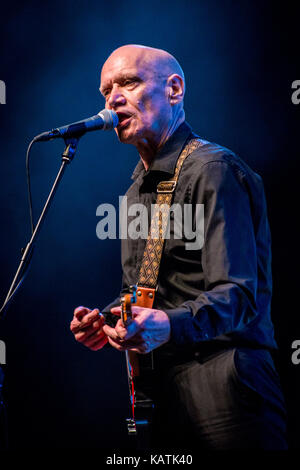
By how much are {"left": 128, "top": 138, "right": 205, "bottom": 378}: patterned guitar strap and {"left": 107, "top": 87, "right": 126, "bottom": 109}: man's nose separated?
368 mm

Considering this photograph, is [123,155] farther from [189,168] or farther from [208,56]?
[189,168]

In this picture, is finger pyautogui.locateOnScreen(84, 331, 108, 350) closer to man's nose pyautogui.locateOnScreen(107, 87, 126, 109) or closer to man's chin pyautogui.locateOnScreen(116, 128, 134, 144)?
man's chin pyautogui.locateOnScreen(116, 128, 134, 144)

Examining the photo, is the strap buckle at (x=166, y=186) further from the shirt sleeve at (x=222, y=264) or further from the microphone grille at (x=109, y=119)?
the microphone grille at (x=109, y=119)

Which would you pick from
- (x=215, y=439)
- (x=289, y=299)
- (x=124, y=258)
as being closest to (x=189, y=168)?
(x=124, y=258)

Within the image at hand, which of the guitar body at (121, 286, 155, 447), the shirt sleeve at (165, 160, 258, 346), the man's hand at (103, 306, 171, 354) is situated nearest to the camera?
the man's hand at (103, 306, 171, 354)

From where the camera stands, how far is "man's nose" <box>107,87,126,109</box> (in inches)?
81.4

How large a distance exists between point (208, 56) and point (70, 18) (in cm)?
109

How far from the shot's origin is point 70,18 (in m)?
3.42

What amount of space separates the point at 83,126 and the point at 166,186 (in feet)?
1.36

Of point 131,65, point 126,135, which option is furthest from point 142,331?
point 131,65

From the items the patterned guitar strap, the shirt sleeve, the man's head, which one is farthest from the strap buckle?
the man's head

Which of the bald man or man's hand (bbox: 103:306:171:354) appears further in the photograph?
the bald man

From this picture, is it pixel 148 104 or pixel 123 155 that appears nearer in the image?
pixel 148 104

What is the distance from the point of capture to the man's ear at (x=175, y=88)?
85.1 inches
